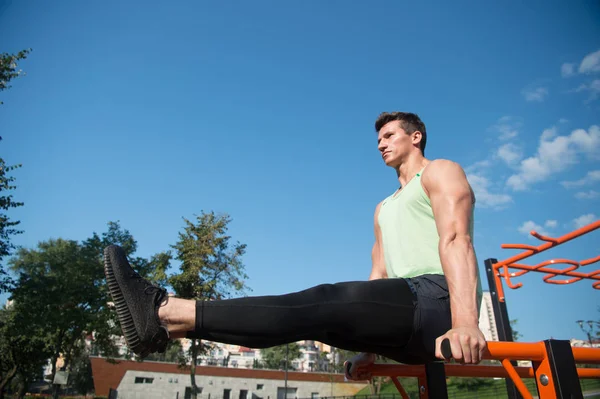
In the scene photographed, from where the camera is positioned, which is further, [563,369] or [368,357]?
[368,357]

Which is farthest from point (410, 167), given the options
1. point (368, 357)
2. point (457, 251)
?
point (368, 357)

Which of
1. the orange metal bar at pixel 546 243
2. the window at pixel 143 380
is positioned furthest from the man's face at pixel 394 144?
the window at pixel 143 380

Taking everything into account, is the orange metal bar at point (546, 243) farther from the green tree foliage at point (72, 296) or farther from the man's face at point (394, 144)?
the green tree foliage at point (72, 296)

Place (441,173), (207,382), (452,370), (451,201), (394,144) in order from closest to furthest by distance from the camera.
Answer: (451,201) → (441,173) → (452,370) → (394,144) → (207,382)

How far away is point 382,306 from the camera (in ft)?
5.25

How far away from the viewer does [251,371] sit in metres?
36.4

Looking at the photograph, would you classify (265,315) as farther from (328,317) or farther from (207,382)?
(207,382)

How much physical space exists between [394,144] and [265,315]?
1402 mm

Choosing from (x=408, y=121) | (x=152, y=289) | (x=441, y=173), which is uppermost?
(x=408, y=121)

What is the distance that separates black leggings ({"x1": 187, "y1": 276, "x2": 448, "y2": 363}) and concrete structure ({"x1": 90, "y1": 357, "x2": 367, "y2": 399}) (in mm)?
32924

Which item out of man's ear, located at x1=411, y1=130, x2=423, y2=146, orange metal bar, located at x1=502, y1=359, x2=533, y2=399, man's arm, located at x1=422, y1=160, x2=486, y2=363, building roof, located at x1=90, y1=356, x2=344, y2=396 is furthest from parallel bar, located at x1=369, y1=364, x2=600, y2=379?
building roof, located at x1=90, y1=356, x2=344, y2=396

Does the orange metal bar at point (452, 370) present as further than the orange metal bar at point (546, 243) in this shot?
No

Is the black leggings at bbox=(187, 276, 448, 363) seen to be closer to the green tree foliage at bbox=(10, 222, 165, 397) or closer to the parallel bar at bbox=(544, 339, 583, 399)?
the parallel bar at bbox=(544, 339, 583, 399)

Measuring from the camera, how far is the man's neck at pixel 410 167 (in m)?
2.31
